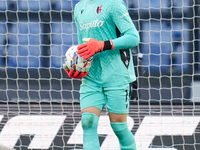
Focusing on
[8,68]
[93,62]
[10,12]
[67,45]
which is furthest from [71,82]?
[93,62]

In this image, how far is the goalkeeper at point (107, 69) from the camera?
2.56 m

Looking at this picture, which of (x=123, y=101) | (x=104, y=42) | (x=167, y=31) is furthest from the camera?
(x=167, y=31)

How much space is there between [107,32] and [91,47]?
0.84ft

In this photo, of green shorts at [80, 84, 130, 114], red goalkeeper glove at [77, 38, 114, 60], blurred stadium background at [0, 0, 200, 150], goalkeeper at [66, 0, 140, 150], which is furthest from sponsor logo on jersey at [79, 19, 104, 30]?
blurred stadium background at [0, 0, 200, 150]

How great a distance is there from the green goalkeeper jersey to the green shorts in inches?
1.6

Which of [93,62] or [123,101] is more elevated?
[93,62]

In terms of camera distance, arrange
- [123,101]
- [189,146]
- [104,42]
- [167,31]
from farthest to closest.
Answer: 1. [167,31]
2. [189,146]
3. [123,101]
4. [104,42]

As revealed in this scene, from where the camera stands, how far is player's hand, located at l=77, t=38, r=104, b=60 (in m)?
2.42

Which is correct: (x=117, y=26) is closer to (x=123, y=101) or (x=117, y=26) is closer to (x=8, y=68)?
(x=123, y=101)

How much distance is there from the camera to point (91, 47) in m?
2.42

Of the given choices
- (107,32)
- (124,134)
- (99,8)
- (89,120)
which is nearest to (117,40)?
(107,32)

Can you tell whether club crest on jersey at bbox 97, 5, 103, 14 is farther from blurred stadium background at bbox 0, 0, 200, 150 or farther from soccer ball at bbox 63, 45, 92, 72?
blurred stadium background at bbox 0, 0, 200, 150

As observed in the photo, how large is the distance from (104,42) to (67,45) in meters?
2.30

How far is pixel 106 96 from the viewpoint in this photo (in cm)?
266
